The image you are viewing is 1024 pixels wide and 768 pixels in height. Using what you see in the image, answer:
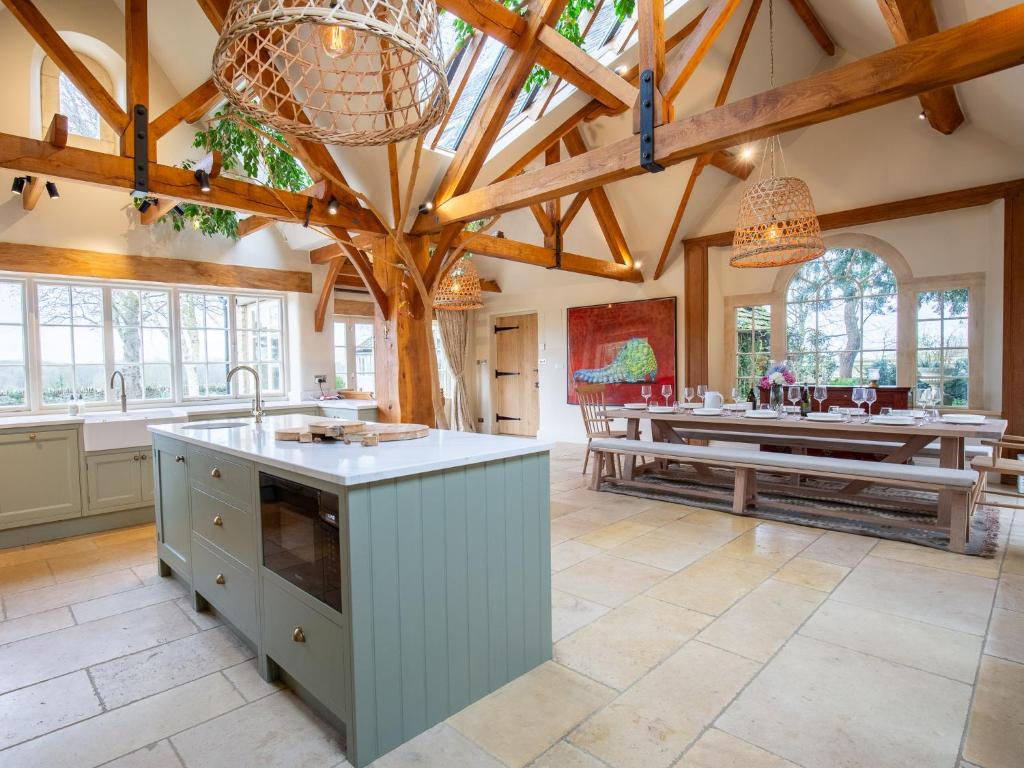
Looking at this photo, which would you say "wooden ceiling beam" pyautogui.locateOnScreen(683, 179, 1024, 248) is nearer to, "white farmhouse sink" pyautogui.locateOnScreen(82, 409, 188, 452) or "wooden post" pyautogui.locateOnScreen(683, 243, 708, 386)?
"wooden post" pyautogui.locateOnScreen(683, 243, 708, 386)

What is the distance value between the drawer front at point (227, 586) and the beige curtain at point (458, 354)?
21.0 feet

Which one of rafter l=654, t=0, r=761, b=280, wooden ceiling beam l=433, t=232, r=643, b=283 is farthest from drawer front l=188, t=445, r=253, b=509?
rafter l=654, t=0, r=761, b=280

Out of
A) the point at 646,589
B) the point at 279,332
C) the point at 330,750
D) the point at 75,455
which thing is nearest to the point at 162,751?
the point at 330,750

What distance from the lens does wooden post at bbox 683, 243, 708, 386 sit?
22.1 feet

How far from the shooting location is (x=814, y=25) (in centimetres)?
520

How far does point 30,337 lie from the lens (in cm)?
448

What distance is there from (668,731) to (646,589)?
108 cm

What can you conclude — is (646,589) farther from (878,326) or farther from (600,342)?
(600,342)

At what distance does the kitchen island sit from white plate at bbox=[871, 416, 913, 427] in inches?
112

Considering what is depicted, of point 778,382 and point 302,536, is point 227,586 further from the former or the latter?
point 778,382

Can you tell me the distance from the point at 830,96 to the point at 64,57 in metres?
4.09

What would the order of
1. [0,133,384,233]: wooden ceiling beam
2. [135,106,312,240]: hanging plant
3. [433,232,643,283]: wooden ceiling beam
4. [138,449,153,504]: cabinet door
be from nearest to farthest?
[0,133,384,233]: wooden ceiling beam < [138,449,153,504]: cabinet door < [135,106,312,240]: hanging plant < [433,232,643,283]: wooden ceiling beam

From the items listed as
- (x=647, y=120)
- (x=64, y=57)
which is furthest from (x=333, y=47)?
(x=64, y=57)

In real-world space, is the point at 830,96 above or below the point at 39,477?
above
